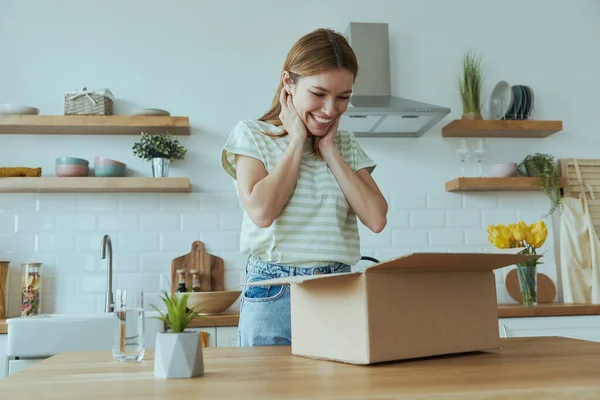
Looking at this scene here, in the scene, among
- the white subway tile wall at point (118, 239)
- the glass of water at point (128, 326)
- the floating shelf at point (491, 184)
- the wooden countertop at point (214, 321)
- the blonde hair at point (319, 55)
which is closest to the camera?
the glass of water at point (128, 326)

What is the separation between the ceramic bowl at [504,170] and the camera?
3.62 m

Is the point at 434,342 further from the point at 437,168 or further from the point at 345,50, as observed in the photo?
the point at 437,168

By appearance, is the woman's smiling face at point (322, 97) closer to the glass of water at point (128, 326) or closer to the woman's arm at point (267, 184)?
the woman's arm at point (267, 184)

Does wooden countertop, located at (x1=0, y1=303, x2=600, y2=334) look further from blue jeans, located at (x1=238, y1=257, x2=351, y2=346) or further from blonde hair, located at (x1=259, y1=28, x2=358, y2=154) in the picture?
blonde hair, located at (x1=259, y1=28, x2=358, y2=154)

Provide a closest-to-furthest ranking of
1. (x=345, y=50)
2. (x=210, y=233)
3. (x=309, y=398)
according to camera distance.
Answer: (x=309, y=398)
(x=345, y=50)
(x=210, y=233)

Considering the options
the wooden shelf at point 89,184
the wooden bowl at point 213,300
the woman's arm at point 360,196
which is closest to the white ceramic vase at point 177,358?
the woman's arm at point 360,196

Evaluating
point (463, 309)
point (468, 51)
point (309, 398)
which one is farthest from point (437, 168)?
point (309, 398)

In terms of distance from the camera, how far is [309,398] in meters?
0.78

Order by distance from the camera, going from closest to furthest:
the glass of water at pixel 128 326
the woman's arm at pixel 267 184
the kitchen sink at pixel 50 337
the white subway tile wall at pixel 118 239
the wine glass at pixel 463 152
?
the glass of water at pixel 128 326 < the woman's arm at pixel 267 184 < the kitchen sink at pixel 50 337 < the white subway tile wall at pixel 118 239 < the wine glass at pixel 463 152

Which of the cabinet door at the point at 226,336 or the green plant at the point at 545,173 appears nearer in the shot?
the cabinet door at the point at 226,336

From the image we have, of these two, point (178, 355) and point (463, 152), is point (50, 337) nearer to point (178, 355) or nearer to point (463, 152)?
point (178, 355)

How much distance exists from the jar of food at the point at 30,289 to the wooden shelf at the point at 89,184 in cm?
40

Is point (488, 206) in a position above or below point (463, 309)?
above

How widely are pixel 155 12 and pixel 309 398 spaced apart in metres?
3.24
